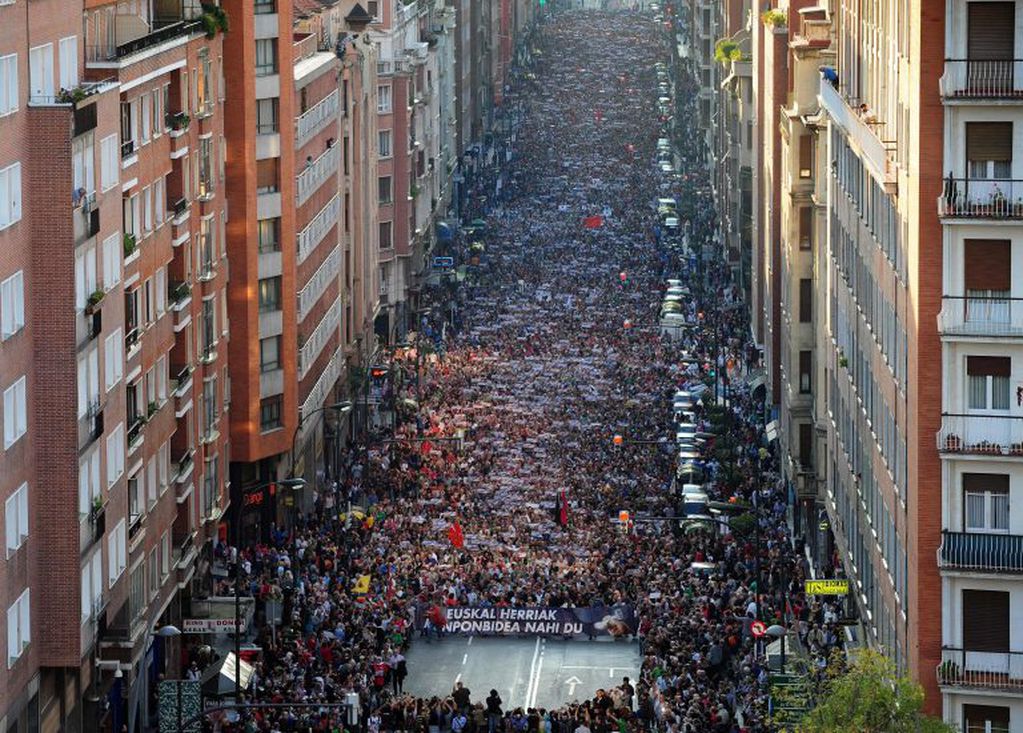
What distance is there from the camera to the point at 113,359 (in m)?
78.2

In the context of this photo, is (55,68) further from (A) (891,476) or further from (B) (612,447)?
(B) (612,447)

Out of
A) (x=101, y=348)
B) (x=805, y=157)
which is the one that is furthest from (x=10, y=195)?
(x=805, y=157)

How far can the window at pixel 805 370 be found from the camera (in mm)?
113062

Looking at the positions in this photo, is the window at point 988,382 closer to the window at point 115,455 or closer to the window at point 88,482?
the window at point 88,482

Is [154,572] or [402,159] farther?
[402,159]

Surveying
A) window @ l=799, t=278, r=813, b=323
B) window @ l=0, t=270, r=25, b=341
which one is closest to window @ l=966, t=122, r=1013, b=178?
window @ l=0, t=270, r=25, b=341

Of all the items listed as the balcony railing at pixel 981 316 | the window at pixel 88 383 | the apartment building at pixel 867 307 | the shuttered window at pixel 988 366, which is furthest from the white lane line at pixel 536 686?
the balcony railing at pixel 981 316

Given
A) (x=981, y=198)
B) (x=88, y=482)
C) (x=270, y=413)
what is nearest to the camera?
(x=981, y=198)

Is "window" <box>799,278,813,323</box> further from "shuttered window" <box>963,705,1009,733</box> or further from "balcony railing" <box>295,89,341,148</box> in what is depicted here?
"shuttered window" <box>963,705,1009,733</box>

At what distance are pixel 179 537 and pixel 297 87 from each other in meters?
28.7

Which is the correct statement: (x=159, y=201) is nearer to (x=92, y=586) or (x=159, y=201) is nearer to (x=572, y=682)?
(x=92, y=586)

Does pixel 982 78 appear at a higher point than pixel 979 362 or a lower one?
higher

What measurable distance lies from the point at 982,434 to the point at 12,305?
2147 cm

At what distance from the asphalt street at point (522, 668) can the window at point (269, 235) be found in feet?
64.3
